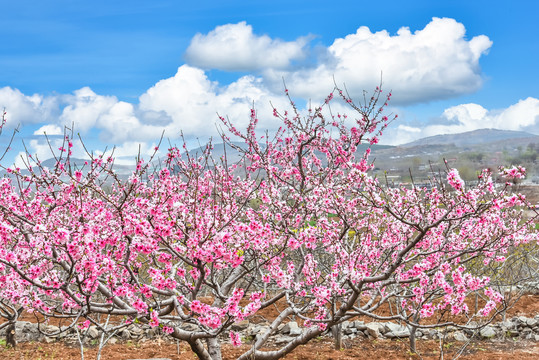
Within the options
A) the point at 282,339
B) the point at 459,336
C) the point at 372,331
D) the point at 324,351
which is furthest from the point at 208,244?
the point at 459,336

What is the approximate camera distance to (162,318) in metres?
6.23

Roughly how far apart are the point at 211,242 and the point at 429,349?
8102 mm

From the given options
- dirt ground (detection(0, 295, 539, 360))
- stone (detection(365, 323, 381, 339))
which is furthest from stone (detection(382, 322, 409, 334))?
dirt ground (detection(0, 295, 539, 360))

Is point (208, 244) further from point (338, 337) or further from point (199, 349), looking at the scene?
point (338, 337)

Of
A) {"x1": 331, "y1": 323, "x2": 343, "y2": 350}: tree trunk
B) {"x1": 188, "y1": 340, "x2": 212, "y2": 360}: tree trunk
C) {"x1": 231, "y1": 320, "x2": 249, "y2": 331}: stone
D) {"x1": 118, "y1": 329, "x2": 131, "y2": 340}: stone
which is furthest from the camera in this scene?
{"x1": 231, "y1": 320, "x2": 249, "y2": 331}: stone

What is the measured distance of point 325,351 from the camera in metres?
10.8

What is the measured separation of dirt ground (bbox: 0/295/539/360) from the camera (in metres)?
10.3

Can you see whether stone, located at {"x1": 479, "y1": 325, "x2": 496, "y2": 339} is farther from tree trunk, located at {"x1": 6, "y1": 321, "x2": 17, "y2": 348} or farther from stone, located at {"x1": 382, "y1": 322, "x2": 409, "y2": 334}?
tree trunk, located at {"x1": 6, "y1": 321, "x2": 17, "y2": 348}

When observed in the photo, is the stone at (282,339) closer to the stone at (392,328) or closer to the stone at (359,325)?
the stone at (359,325)

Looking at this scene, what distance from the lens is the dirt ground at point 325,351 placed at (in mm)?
10266

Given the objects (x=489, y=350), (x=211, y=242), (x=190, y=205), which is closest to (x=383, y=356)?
(x=489, y=350)

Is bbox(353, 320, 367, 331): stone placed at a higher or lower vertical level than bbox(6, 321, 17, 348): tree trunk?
lower

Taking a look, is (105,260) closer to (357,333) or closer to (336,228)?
(336,228)

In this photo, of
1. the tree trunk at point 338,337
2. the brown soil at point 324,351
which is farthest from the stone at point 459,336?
the tree trunk at point 338,337
